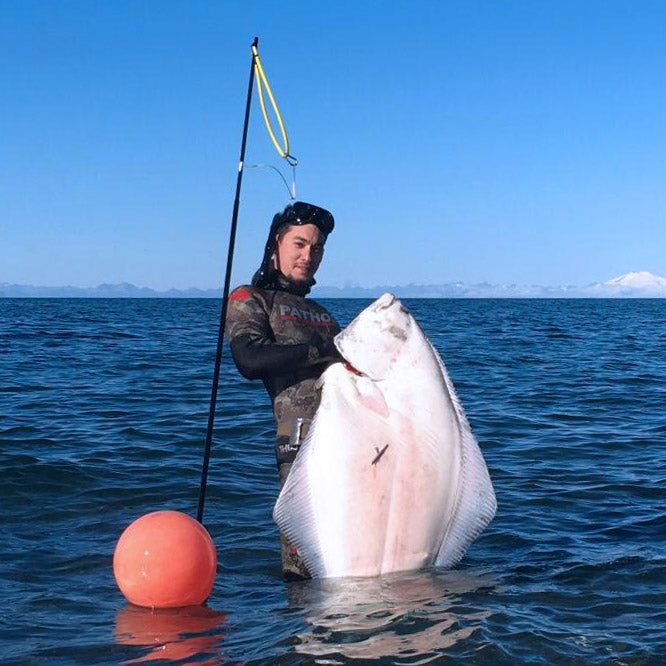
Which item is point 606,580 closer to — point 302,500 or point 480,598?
point 480,598

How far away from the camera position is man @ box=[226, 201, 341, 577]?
4469 mm

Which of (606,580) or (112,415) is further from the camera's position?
(112,415)

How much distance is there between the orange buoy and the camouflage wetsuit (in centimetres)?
50

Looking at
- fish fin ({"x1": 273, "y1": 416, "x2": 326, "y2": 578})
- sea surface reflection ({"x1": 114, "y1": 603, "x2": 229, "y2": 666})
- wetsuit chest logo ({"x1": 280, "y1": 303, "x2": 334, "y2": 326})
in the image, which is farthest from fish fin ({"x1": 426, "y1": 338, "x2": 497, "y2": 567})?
sea surface reflection ({"x1": 114, "y1": 603, "x2": 229, "y2": 666})

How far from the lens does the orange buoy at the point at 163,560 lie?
167 inches

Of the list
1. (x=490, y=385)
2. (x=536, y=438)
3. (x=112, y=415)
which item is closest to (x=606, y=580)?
(x=536, y=438)

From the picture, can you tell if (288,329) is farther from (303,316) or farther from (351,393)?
(351,393)

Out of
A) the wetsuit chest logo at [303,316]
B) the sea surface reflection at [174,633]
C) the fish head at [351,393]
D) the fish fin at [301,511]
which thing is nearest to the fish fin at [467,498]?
the fish head at [351,393]

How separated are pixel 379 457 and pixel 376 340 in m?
0.56

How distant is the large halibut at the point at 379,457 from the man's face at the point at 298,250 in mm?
790

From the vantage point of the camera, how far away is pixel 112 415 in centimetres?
1199

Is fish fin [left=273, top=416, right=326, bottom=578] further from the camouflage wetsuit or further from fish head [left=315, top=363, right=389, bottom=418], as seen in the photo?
the camouflage wetsuit

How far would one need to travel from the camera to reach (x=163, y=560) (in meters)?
4.23

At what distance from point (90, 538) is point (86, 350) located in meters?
17.0
